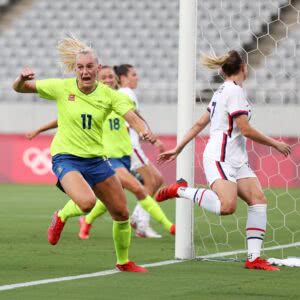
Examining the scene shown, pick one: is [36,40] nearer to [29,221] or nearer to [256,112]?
[256,112]

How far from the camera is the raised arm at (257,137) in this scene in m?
8.49

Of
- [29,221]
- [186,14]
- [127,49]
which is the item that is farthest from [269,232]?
[127,49]

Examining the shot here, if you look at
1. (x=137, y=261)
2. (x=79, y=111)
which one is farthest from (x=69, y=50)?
(x=137, y=261)

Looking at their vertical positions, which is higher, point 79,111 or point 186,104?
point 186,104

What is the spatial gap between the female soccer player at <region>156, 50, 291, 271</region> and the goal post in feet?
1.56

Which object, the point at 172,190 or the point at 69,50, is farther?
the point at 172,190

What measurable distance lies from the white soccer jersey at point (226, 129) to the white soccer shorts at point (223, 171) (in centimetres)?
3

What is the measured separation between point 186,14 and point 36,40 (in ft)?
62.3

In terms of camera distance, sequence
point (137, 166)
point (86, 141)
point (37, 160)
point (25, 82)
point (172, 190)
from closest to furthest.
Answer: point (25, 82) → point (86, 141) → point (172, 190) → point (137, 166) → point (37, 160)

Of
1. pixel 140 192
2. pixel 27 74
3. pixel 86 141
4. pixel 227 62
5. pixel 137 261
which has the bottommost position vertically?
pixel 137 261

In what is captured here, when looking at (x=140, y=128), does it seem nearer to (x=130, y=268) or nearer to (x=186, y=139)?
(x=186, y=139)

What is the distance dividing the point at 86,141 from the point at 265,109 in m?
14.6

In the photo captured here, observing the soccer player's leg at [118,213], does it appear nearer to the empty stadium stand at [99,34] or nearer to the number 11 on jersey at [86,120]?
the number 11 on jersey at [86,120]

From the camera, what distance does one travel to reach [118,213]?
27.9 ft
